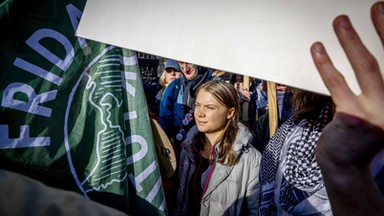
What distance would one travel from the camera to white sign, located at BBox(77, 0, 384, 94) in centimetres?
34

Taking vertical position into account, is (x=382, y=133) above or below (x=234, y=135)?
above

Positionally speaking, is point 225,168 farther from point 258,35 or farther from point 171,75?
point 171,75

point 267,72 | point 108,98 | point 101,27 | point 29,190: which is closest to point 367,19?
point 267,72

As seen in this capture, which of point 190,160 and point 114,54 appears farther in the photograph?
point 190,160

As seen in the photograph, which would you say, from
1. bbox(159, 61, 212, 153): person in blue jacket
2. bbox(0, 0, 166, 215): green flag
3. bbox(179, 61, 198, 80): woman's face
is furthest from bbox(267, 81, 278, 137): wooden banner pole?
bbox(0, 0, 166, 215): green flag

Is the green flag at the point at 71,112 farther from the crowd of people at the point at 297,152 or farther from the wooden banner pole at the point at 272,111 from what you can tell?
the wooden banner pole at the point at 272,111

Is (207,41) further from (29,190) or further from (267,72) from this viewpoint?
(29,190)

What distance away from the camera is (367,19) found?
33 cm

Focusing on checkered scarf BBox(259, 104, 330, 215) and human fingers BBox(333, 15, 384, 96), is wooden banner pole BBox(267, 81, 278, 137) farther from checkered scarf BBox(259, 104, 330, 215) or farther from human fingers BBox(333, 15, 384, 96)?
human fingers BBox(333, 15, 384, 96)

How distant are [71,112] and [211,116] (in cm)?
109

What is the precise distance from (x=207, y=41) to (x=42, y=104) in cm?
75

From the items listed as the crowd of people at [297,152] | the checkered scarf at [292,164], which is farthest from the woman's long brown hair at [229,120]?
the checkered scarf at [292,164]

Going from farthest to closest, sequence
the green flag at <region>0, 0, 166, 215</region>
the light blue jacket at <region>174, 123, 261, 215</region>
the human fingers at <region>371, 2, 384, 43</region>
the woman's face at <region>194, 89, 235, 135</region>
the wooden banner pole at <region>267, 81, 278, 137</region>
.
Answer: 1. the wooden banner pole at <region>267, 81, 278, 137</region>
2. the woman's face at <region>194, 89, 235, 135</region>
3. the light blue jacket at <region>174, 123, 261, 215</region>
4. the green flag at <region>0, 0, 166, 215</region>
5. the human fingers at <region>371, 2, 384, 43</region>

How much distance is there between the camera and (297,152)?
1346 mm
